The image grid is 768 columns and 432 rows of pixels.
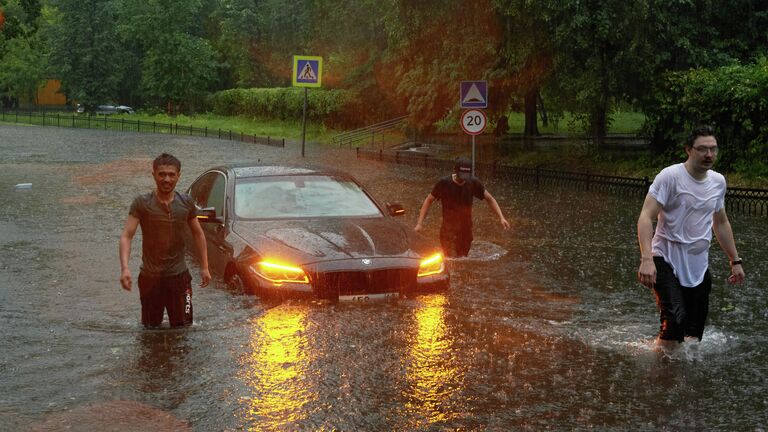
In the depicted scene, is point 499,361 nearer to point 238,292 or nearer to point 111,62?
point 238,292

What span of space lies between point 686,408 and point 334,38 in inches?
2144

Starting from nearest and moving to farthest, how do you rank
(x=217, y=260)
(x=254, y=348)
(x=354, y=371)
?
(x=354, y=371)
(x=254, y=348)
(x=217, y=260)

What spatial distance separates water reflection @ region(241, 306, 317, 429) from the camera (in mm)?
6363

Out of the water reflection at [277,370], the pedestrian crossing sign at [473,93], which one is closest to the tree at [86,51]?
the pedestrian crossing sign at [473,93]

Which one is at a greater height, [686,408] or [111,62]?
[111,62]

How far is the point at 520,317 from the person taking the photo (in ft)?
31.7

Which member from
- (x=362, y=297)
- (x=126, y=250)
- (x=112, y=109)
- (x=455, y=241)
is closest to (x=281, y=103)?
(x=112, y=109)

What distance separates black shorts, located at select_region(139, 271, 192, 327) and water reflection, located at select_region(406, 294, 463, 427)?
182 centimetres

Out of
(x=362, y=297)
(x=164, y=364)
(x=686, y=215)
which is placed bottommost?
(x=164, y=364)

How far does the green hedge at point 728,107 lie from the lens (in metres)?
24.8

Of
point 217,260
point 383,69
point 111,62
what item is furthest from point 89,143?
point 111,62

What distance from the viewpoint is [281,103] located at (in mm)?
70562

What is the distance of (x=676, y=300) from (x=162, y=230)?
389 centimetres

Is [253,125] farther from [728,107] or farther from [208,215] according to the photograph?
[208,215]
